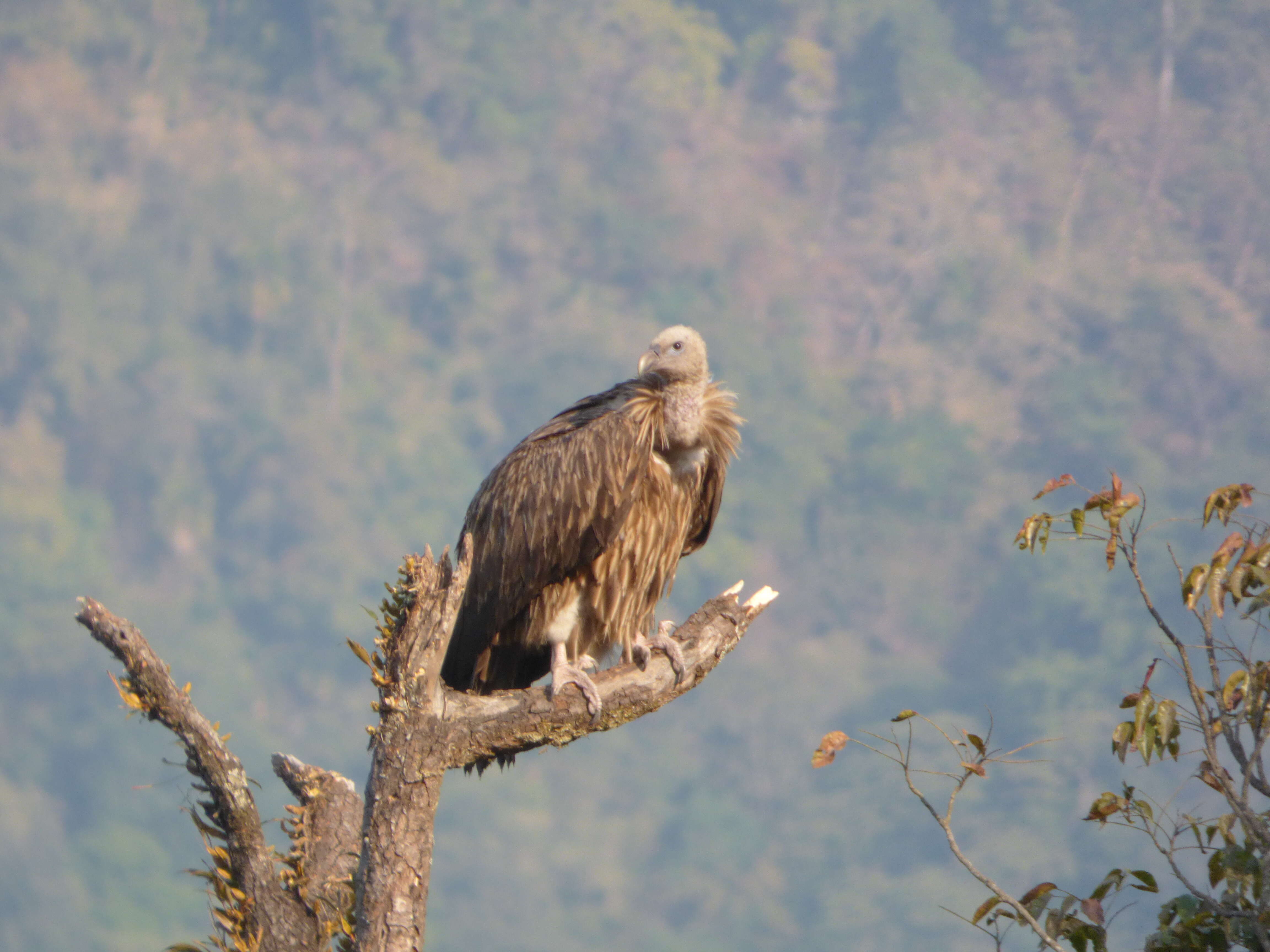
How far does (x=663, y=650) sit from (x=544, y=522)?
1031 millimetres

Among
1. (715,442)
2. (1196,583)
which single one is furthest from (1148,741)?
(715,442)

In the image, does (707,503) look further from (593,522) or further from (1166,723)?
(1166,723)

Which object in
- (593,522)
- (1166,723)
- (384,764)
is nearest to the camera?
(1166,723)

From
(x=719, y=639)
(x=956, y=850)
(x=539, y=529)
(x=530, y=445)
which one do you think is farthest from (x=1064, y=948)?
(x=530, y=445)

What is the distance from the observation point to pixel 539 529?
6406 millimetres

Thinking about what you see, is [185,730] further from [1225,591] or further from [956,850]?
[1225,591]

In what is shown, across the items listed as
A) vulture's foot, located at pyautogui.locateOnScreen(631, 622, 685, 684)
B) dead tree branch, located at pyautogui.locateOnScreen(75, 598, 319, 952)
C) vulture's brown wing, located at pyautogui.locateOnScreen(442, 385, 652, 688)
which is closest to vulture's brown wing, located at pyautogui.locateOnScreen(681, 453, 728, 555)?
vulture's brown wing, located at pyautogui.locateOnScreen(442, 385, 652, 688)

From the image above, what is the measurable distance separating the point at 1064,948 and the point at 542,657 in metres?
3.60

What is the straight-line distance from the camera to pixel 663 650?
592 cm

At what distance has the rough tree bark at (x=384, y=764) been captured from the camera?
4.72 metres

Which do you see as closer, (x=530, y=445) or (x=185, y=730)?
(x=185, y=730)

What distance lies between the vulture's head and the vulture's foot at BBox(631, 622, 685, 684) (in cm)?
152

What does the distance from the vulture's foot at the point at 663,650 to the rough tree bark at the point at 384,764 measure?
46 mm

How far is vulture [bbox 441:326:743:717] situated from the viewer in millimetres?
6395
